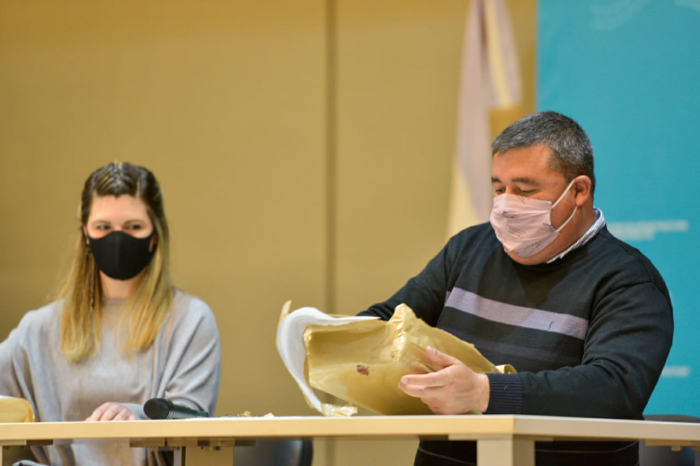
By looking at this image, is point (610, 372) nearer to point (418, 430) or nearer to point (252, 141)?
point (418, 430)

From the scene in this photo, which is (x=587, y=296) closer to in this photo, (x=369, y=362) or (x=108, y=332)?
(x=369, y=362)

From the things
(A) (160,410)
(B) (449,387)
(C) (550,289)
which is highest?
(C) (550,289)

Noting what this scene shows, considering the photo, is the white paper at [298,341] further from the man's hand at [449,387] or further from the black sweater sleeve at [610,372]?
the black sweater sleeve at [610,372]

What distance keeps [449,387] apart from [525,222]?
0.71m

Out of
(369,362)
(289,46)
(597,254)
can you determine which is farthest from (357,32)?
(369,362)

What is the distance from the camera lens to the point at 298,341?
166 cm

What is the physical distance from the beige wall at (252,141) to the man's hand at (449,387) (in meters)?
2.41

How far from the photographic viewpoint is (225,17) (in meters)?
4.45

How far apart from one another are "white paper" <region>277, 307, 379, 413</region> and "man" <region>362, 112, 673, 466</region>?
1.85 ft

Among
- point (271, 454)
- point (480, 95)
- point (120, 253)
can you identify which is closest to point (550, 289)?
point (271, 454)

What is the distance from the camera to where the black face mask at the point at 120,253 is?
2.91 m

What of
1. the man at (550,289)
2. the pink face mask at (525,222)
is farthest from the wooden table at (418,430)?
the pink face mask at (525,222)

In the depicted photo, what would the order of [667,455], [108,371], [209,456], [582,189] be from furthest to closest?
[108,371] < [667,455] < [582,189] < [209,456]

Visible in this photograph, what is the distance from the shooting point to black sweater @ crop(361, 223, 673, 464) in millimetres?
1680
